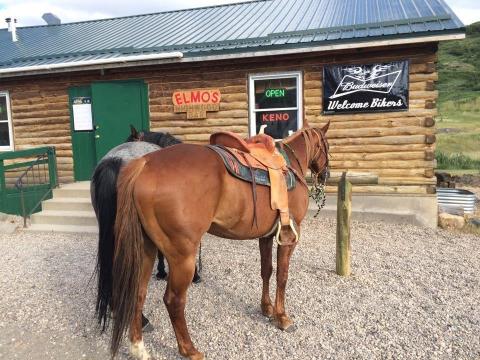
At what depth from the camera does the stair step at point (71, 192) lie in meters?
8.28

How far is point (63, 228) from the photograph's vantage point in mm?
7492

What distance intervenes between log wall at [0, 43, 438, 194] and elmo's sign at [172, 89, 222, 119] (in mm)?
116

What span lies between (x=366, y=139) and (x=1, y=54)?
9.75m

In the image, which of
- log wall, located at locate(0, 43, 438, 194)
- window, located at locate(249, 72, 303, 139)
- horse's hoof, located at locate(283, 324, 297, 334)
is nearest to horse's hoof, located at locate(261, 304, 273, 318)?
horse's hoof, located at locate(283, 324, 297, 334)

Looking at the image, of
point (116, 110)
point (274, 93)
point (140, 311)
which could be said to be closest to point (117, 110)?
point (116, 110)

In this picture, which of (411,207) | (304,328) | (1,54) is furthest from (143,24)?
(304,328)

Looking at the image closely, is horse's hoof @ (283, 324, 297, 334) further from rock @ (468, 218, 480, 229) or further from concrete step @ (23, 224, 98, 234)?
rock @ (468, 218, 480, 229)

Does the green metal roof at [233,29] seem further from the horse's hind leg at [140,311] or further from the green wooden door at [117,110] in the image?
the horse's hind leg at [140,311]

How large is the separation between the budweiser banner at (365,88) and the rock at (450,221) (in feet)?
6.93

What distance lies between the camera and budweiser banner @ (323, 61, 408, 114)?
730 centimetres

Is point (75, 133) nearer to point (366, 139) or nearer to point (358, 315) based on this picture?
point (366, 139)

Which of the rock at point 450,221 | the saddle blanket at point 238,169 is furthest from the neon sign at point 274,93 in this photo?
the saddle blanket at point 238,169

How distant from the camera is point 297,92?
794 centimetres

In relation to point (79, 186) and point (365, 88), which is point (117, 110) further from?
point (365, 88)
